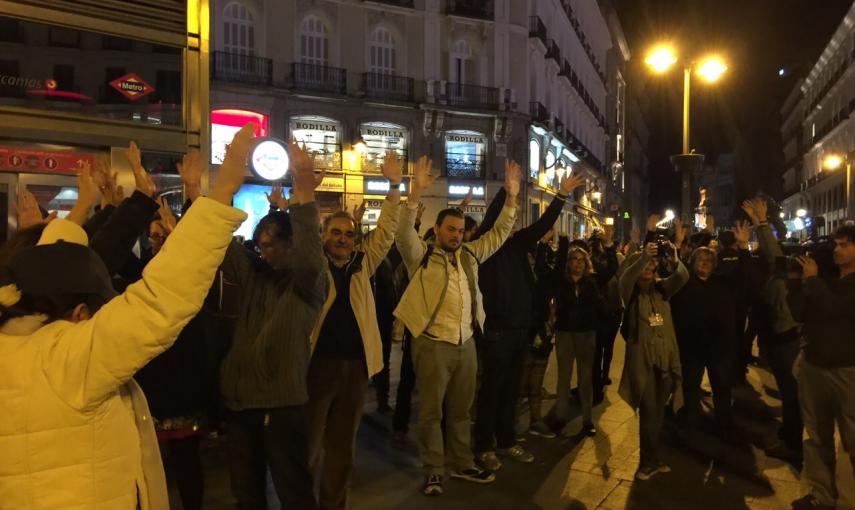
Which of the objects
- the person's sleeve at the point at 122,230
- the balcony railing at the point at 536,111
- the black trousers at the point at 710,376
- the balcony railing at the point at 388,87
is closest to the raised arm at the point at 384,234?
the person's sleeve at the point at 122,230

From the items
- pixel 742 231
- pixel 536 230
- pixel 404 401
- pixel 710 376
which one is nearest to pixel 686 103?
→ pixel 742 231

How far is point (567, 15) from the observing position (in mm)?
38719

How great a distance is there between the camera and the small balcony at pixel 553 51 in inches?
1321

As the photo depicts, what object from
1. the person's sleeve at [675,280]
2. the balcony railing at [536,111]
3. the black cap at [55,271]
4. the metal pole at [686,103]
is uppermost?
the balcony railing at [536,111]

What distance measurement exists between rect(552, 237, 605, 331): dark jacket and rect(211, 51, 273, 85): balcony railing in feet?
68.5

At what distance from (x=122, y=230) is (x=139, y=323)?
1731mm

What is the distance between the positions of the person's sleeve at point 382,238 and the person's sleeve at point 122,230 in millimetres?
1614

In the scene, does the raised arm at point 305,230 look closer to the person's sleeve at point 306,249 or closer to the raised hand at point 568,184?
the person's sleeve at point 306,249

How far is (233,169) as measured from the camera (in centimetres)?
199

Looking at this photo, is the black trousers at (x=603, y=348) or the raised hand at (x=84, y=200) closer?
the raised hand at (x=84, y=200)

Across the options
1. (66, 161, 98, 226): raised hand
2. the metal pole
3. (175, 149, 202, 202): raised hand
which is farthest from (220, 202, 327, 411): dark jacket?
the metal pole

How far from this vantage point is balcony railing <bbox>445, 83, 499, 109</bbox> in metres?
29.0

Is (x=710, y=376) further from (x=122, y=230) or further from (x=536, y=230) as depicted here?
(x=122, y=230)

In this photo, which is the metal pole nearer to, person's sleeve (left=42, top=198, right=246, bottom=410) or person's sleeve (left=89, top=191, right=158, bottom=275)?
person's sleeve (left=89, top=191, right=158, bottom=275)
